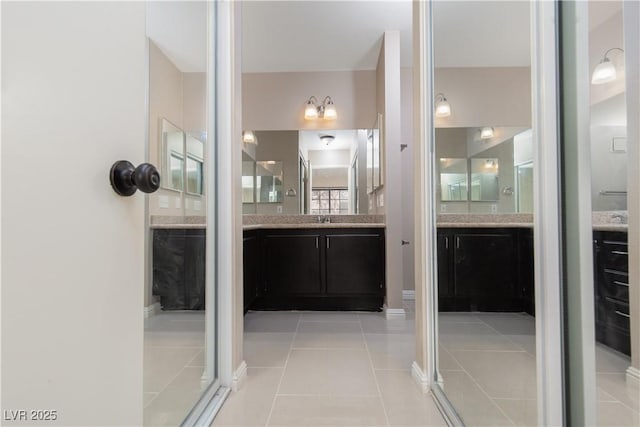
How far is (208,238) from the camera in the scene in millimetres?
1506

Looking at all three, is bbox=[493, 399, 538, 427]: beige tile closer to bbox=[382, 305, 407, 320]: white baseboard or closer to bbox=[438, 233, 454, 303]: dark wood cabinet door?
bbox=[438, 233, 454, 303]: dark wood cabinet door

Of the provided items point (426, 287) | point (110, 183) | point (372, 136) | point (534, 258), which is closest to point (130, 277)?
point (110, 183)

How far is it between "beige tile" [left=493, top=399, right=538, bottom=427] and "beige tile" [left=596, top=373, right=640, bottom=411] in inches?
7.8

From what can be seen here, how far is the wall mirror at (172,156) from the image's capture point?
1.22 m

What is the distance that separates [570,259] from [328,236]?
2242 mm

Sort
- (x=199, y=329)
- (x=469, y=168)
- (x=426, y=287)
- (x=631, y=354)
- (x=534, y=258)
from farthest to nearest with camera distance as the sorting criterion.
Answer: (x=469, y=168) → (x=426, y=287) → (x=199, y=329) → (x=534, y=258) → (x=631, y=354)

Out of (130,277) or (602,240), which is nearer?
(130,277)

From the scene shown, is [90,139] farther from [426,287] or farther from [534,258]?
[426,287]

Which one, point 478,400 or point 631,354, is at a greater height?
point 631,354

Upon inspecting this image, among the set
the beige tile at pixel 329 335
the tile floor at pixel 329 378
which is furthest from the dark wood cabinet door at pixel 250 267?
the beige tile at pixel 329 335

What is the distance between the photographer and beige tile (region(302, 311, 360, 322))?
2.71 metres

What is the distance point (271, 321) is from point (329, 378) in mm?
1150

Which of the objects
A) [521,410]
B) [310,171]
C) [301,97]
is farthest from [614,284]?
[301,97]

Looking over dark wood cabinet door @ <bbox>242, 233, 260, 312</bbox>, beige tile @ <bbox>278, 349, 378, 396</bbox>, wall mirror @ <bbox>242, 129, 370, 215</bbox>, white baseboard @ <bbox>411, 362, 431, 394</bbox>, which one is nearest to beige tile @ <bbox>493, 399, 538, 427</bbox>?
white baseboard @ <bbox>411, 362, 431, 394</bbox>
